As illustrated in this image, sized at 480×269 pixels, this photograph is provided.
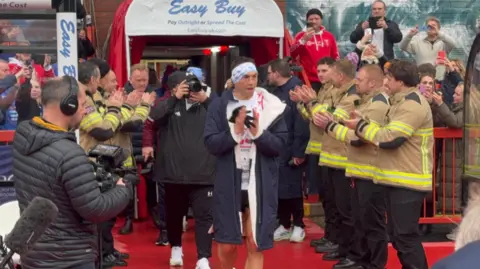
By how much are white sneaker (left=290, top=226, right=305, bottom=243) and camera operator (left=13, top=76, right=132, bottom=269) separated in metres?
5.16

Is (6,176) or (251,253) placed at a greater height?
(6,176)

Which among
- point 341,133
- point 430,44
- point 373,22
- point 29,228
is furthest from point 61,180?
point 430,44

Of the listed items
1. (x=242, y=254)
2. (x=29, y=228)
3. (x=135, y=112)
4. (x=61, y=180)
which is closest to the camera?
(x=29, y=228)

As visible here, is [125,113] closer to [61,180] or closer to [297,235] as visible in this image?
[297,235]

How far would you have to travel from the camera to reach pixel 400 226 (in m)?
7.70

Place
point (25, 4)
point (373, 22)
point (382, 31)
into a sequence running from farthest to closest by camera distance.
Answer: point (373, 22)
point (382, 31)
point (25, 4)

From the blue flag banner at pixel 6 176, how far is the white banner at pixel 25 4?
5.31ft

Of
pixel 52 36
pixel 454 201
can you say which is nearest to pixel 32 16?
pixel 52 36

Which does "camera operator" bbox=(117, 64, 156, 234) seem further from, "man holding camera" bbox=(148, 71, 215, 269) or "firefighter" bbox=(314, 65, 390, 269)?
"firefighter" bbox=(314, 65, 390, 269)

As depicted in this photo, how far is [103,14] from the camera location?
549 inches

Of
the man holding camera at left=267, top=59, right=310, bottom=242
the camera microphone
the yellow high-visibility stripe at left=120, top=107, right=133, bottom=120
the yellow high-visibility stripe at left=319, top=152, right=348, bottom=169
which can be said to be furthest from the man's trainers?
the camera microphone

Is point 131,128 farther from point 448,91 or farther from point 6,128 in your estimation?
point 448,91

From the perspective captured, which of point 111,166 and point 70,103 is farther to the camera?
point 111,166

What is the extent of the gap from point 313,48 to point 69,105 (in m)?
7.74
